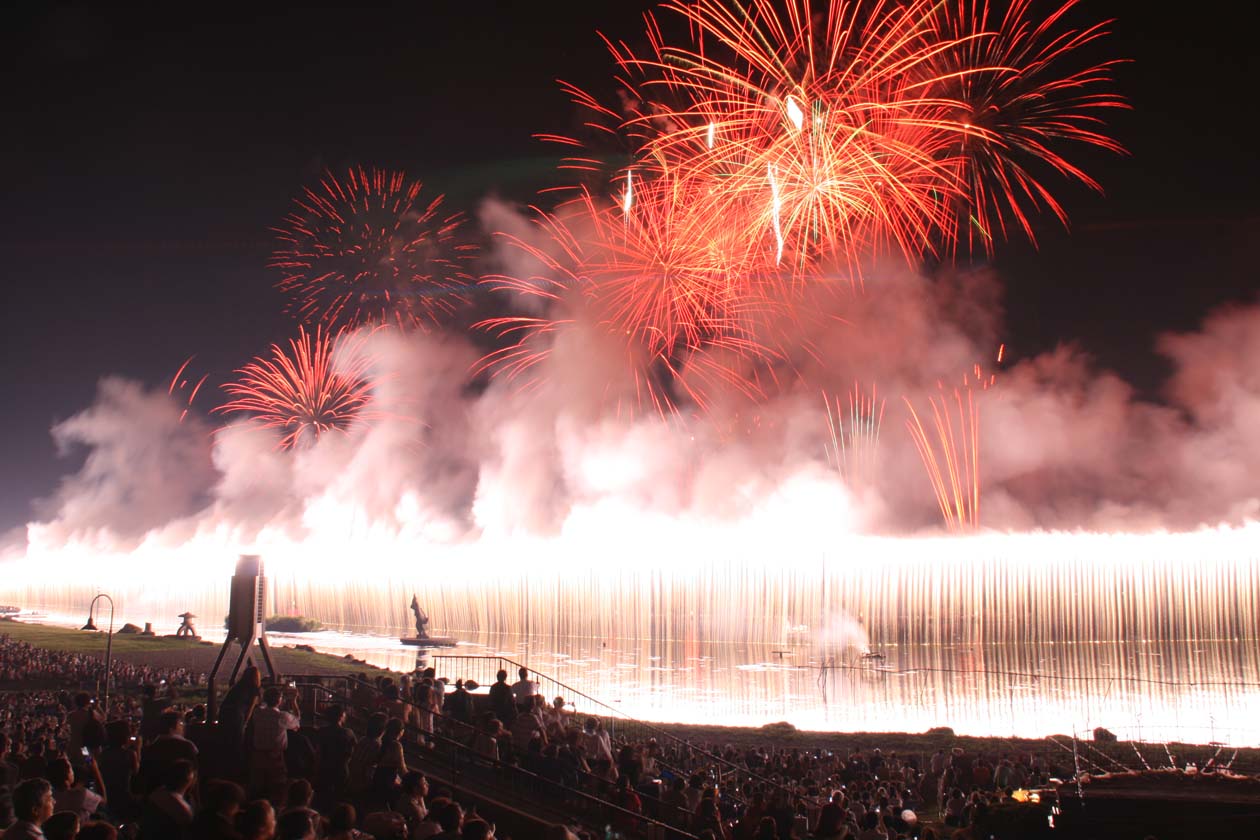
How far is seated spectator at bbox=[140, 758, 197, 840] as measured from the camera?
6.68m

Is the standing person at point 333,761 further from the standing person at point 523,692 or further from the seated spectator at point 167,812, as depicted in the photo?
the standing person at point 523,692

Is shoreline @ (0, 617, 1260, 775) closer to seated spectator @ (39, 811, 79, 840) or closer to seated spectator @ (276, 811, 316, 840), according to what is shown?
seated spectator @ (276, 811, 316, 840)

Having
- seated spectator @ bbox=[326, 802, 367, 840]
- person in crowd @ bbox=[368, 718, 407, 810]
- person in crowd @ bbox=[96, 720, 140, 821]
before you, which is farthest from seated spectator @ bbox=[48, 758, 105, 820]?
person in crowd @ bbox=[368, 718, 407, 810]

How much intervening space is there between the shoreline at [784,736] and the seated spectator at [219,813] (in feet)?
59.8

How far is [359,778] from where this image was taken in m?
9.89

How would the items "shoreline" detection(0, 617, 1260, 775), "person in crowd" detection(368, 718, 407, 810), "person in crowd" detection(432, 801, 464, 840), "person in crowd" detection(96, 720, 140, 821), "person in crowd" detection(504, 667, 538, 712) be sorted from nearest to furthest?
"person in crowd" detection(432, 801, 464, 840) → "person in crowd" detection(96, 720, 140, 821) → "person in crowd" detection(368, 718, 407, 810) → "person in crowd" detection(504, 667, 538, 712) → "shoreline" detection(0, 617, 1260, 775)

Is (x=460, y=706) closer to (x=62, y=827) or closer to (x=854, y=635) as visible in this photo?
(x=62, y=827)

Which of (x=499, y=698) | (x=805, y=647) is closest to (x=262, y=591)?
(x=499, y=698)

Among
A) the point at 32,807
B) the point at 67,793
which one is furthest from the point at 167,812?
the point at 67,793

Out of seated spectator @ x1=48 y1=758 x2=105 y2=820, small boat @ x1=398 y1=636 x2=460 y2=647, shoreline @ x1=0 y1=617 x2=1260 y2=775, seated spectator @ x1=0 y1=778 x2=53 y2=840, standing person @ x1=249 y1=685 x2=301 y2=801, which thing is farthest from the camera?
small boat @ x1=398 y1=636 x2=460 y2=647

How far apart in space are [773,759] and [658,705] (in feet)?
98.9

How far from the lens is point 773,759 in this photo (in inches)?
931

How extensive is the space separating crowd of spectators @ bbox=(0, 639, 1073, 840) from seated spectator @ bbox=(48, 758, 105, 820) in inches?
0.5

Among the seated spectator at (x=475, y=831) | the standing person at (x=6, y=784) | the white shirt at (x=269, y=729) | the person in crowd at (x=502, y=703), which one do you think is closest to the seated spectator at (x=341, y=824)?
the seated spectator at (x=475, y=831)
